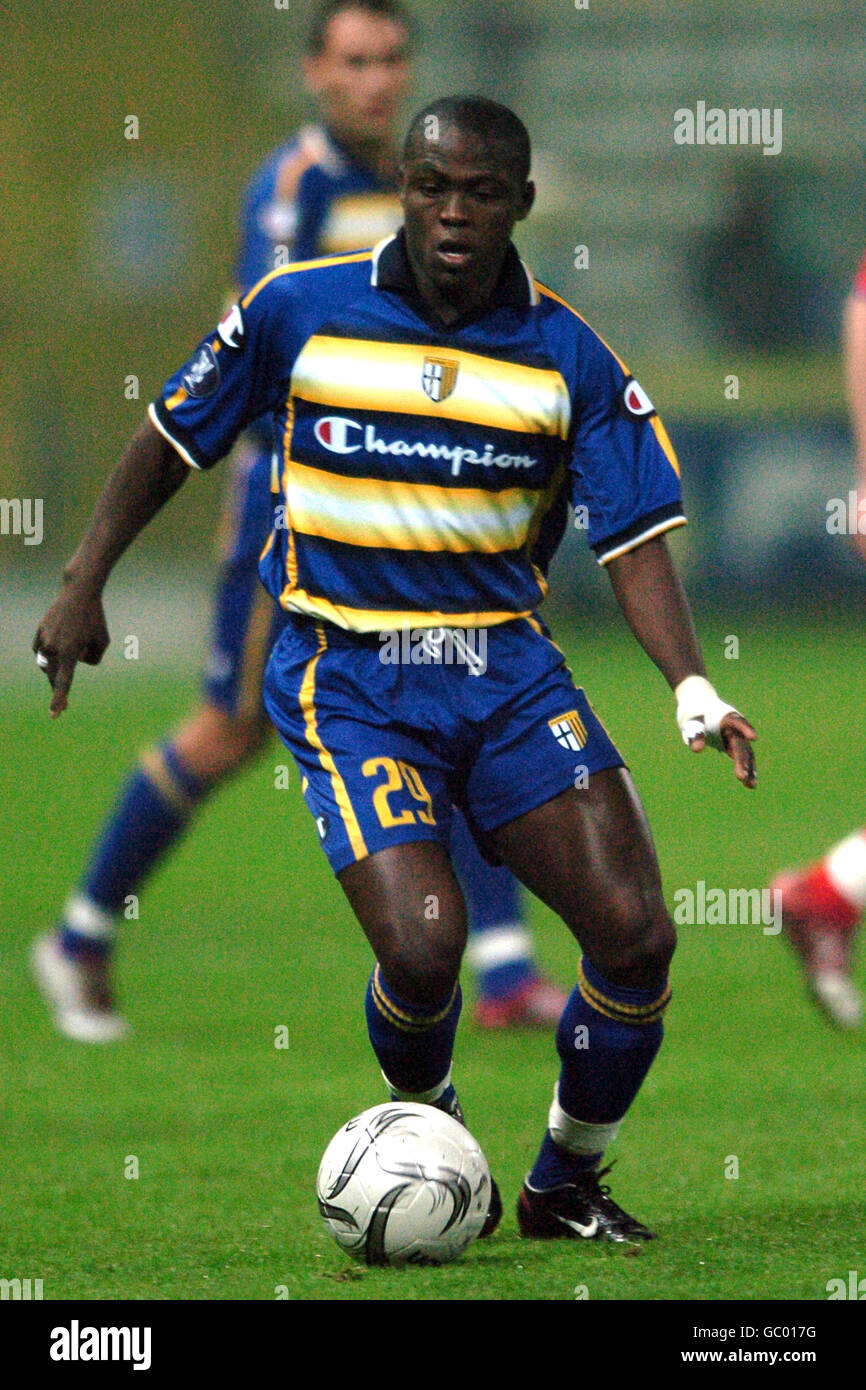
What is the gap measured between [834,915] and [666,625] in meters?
2.58

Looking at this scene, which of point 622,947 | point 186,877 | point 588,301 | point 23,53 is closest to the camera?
point 622,947

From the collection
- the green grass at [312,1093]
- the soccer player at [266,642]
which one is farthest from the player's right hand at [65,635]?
the soccer player at [266,642]

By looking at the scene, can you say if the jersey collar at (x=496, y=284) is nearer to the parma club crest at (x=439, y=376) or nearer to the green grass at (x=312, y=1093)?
the parma club crest at (x=439, y=376)

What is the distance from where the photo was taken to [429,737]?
4148 millimetres

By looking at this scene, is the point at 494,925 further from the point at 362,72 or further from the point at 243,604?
the point at 362,72

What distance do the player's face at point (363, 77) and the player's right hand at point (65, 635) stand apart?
254cm

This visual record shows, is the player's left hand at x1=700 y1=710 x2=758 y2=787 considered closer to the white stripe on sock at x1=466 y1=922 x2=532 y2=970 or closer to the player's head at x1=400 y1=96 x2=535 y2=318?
the player's head at x1=400 y1=96 x2=535 y2=318

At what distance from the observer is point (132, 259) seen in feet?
90.2

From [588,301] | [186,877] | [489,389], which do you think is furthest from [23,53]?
[489,389]

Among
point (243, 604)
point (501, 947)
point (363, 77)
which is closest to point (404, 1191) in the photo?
point (501, 947)

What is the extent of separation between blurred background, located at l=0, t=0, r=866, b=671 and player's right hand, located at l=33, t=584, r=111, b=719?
58.3ft

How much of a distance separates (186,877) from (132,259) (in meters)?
19.1

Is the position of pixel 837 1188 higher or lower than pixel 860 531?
lower
